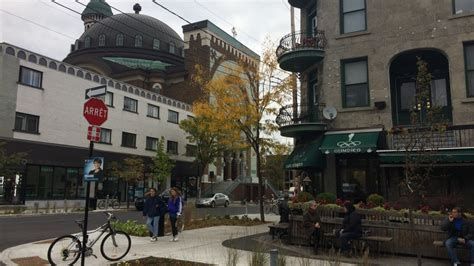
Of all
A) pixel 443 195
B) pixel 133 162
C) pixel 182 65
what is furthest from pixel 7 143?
pixel 182 65

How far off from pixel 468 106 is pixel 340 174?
525 centimetres

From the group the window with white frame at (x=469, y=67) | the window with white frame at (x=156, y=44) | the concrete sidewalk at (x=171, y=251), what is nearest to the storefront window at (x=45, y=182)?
the concrete sidewalk at (x=171, y=251)

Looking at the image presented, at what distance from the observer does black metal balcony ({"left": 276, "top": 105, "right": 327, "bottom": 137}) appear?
17.6 m

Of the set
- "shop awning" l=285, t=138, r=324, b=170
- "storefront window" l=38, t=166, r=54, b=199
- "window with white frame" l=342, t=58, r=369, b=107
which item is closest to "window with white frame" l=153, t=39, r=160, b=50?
"storefront window" l=38, t=166, r=54, b=199

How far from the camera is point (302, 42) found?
1848 centimetres

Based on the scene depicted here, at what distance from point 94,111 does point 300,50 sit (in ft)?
37.3

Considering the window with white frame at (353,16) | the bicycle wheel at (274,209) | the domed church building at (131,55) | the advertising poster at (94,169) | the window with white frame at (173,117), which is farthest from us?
the domed church building at (131,55)

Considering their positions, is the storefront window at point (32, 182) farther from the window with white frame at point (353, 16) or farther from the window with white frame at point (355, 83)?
the window with white frame at point (353, 16)

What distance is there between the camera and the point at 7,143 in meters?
31.6

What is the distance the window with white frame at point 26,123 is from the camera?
32969 millimetres

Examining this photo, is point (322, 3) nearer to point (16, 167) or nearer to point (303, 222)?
point (303, 222)

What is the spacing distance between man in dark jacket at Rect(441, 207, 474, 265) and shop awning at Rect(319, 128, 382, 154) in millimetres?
5235

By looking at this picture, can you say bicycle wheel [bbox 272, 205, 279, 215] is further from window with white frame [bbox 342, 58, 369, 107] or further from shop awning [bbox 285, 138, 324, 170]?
window with white frame [bbox 342, 58, 369, 107]

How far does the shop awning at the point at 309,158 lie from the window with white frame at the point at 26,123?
79.4 ft
